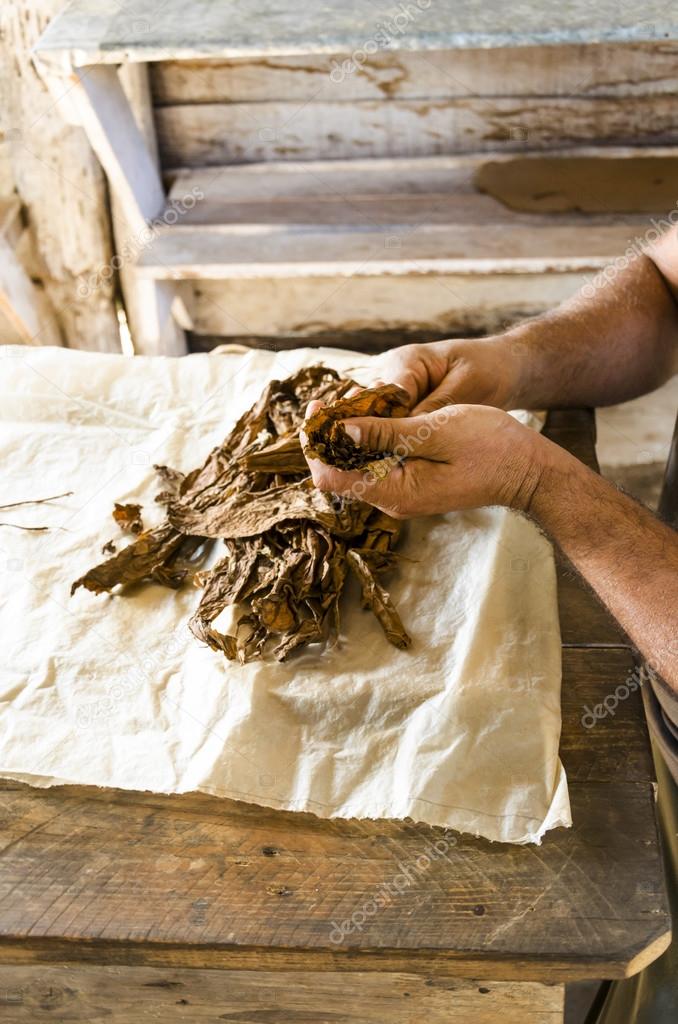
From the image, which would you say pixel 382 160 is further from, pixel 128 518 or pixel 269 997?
pixel 269 997

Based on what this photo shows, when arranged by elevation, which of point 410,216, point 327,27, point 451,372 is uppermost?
point 327,27

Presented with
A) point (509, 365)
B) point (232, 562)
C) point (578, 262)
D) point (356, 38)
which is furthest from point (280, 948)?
point (578, 262)

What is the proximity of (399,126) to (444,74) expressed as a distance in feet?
0.62

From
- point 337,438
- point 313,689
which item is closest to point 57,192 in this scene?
point 337,438

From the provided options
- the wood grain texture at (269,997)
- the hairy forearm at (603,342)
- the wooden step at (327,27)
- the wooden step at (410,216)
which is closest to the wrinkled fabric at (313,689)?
the wood grain texture at (269,997)

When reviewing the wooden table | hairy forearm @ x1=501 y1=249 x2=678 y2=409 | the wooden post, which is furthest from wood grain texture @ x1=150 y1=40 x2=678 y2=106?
the wooden table

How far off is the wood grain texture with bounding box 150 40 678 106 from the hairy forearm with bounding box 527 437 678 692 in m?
1.73

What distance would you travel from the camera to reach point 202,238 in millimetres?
2732

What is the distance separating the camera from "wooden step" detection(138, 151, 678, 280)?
2.60 meters

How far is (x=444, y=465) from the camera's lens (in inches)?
56.2

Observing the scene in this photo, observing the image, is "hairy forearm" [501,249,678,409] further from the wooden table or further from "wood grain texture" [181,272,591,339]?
"wood grain texture" [181,272,591,339]

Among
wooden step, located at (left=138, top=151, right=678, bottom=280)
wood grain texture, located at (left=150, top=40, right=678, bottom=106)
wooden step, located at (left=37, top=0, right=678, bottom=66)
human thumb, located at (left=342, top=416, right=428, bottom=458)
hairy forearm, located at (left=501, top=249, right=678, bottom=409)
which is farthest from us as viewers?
wood grain texture, located at (left=150, top=40, right=678, bottom=106)

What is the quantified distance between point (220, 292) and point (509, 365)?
1.72 m

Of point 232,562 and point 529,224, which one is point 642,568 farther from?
point 529,224
